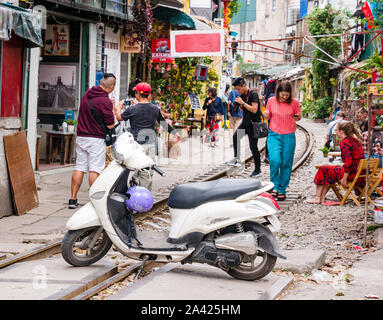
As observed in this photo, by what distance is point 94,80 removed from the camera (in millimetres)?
15211

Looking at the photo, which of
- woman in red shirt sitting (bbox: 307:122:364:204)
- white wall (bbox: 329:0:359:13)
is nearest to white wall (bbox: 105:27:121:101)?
woman in red shirt sitting (bbox: 307:122:364:204)

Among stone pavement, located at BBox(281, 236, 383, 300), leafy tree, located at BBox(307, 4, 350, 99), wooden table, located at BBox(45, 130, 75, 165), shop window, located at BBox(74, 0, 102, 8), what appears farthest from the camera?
leafy tree, located at BBox(307, 4, 350, 99)

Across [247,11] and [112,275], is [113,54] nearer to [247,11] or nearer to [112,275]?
[112,275]

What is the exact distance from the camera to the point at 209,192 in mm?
6098

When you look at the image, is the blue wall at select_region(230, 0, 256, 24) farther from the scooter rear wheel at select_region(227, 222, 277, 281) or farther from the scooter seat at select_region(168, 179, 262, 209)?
the scooter rear wheel at select_region(227, 222, 277, 281)

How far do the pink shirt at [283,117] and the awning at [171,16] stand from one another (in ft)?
28.5

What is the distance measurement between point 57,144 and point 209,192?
9.09m

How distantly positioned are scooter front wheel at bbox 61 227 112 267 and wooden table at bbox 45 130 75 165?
7933 millimetres

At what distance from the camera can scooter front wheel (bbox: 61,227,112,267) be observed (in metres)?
6.22

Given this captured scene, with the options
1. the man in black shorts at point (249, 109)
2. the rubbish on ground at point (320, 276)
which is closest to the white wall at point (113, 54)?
the man in black shorts at point (249, 109)

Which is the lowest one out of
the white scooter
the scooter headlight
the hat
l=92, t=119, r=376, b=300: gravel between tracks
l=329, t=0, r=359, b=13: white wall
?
l=92, t=119, r=376, b=300: gravel between tracks

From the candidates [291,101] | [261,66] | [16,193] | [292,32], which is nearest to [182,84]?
[291,101]

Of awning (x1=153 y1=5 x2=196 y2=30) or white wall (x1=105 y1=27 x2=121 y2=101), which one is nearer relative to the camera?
white wall (x1=105 y1=27 x2=121 y2=101)

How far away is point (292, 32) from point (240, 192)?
5884 cm
